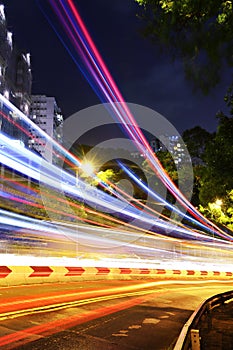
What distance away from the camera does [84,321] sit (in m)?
8.22

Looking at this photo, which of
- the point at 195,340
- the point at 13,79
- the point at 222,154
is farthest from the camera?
the point at 13,79

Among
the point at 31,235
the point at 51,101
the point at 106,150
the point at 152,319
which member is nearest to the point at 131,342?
the point at 152,319

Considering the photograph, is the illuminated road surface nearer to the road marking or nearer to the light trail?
the road marking

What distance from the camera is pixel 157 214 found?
41.3 meters

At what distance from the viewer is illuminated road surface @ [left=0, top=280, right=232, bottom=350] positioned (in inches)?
251

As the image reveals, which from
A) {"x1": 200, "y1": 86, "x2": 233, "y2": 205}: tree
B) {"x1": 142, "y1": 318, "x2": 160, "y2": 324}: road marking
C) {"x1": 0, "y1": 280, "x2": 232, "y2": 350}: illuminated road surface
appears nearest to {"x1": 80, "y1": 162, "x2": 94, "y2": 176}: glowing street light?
{"x1": 200, "y1": 86, "x2": 233, "y2": 205}: tree

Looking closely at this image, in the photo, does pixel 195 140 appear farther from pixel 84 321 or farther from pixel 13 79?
pixel 13 79

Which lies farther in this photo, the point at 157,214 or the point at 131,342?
the point at 157,214

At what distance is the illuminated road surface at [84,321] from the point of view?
251 inches

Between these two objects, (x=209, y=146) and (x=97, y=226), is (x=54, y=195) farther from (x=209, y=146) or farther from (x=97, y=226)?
(x=209, y=146)

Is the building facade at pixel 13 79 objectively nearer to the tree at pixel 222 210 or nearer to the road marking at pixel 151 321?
the tree at pixel 222 210

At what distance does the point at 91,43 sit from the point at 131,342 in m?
11.9

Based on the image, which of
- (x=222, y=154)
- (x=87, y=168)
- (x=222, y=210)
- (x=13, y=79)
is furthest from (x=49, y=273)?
(x=13, y=79)

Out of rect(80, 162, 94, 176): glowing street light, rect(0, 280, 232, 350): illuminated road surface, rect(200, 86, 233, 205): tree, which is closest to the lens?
rect(0, 280, 232, 350): illuminated road surface
